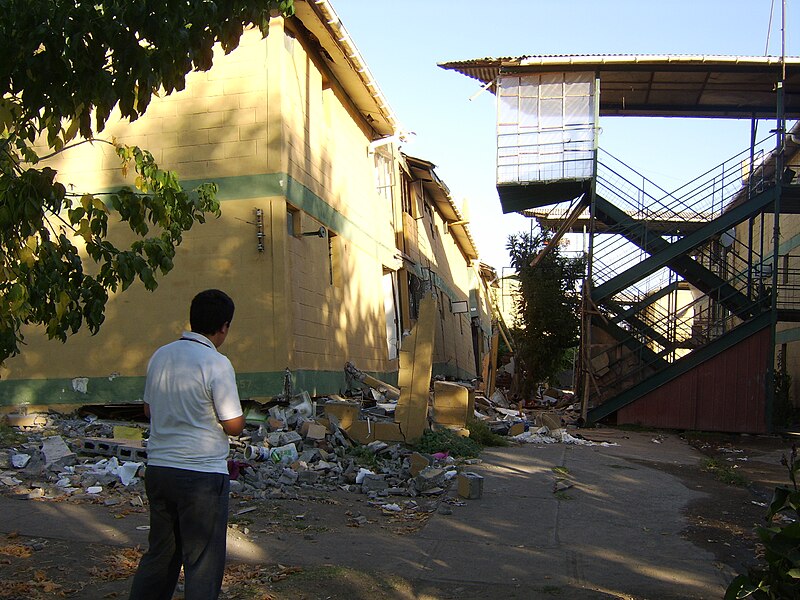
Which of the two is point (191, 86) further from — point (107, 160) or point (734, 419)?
point (734, 419)

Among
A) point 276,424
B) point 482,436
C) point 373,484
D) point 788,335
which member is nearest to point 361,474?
point 373,484

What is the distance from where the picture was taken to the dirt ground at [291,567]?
4715 millimetres

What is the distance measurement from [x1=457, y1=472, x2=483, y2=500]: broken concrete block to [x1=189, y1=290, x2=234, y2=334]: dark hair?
463 cm

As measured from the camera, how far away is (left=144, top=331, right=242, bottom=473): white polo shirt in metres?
3.49

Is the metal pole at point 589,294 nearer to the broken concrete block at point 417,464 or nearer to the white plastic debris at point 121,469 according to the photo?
the broken concrete block at point 417,464


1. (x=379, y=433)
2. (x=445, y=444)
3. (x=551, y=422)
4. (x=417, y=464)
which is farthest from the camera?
(x=551, y=422)

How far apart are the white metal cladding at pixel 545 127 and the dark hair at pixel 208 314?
1449 cm

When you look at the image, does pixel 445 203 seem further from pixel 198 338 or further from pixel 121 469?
pixel 198 338

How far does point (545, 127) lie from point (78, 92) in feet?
50.1

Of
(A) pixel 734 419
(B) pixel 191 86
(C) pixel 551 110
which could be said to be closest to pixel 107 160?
(B) pixel 191 86

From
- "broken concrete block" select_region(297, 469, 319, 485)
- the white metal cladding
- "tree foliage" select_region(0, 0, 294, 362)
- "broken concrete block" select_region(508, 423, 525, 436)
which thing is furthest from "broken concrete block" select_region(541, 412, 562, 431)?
"tree foliage" select_region(0, 0, 294, 362)

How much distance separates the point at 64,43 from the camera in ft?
10.6

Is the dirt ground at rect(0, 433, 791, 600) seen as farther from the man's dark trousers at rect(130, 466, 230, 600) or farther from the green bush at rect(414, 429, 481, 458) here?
the green bush at rect(414, 429, 481, 458)

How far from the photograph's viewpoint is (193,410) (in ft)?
11.5
